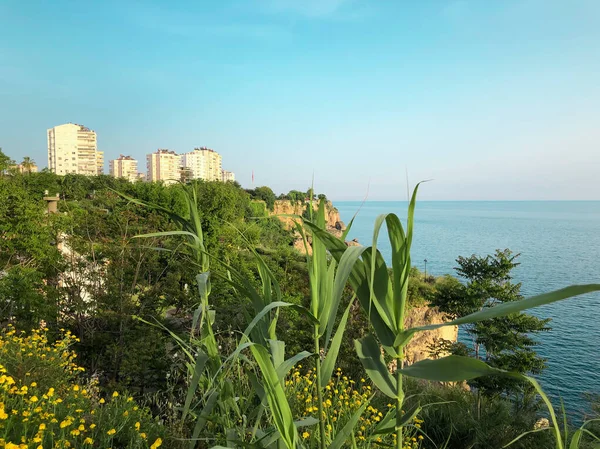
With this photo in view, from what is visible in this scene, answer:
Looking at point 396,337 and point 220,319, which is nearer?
point 396,337

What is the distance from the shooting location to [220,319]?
936 centimetres

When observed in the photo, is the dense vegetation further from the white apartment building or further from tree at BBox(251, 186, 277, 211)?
the white apartment building

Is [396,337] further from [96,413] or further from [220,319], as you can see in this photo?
[220,319]

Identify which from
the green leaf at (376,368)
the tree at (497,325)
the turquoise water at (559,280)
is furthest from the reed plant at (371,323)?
the tree at (497,325)

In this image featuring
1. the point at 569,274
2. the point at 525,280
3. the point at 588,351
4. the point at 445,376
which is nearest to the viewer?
the point at 445,376

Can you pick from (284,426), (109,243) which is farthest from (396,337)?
(109,243)

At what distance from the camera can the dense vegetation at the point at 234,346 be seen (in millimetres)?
956

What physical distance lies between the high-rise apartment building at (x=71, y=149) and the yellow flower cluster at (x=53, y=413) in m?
79.9

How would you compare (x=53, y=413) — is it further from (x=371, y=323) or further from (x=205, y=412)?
(x=371, y=323)

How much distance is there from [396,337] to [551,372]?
1906 centimetres

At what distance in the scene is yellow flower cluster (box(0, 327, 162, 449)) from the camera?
7.82 ft

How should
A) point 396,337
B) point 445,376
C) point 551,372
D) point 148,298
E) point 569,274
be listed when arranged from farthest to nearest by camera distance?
1. point 569,274
2. point 551,372
3. point 148,298
4. point 396,337
5. point 445,376

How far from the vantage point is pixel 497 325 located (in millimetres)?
9672

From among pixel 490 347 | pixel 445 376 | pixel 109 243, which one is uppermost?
pixel 445 376
